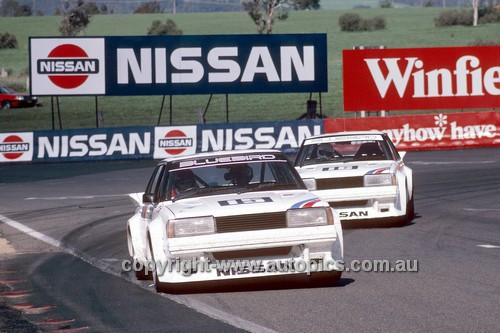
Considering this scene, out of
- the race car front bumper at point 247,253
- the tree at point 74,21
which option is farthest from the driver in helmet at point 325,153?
the tree at point 74,21

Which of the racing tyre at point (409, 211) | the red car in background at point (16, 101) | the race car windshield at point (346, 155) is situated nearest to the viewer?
the racing tyre at point (409, 211)

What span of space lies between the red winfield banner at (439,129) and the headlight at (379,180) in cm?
1896

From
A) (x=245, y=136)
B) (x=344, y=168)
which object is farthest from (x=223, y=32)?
(x=344, y=168)

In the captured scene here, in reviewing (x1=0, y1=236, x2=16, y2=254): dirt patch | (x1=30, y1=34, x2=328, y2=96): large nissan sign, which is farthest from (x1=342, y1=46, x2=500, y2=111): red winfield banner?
(x1=0, y1=236, x2=16, y2=254): dirt patch

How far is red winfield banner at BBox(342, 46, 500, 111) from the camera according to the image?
127 feet

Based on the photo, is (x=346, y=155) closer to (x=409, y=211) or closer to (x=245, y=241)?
(x=409, y=211)

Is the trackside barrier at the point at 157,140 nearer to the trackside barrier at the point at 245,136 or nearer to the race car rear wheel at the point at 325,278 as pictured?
the trackside barrier at the point at 245,136

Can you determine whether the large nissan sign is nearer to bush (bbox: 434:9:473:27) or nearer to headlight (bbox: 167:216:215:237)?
headlight (bbox: 167:216:215:237)

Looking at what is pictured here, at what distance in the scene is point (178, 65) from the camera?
37.5m

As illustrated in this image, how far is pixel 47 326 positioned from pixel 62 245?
621 cm

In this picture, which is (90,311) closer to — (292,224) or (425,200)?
(292,224)

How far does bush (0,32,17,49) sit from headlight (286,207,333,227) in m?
95.2

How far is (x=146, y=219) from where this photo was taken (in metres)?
11.1

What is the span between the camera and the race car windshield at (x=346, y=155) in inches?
631
